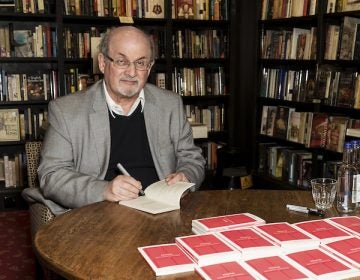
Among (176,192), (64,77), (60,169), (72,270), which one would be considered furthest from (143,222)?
(64,77)

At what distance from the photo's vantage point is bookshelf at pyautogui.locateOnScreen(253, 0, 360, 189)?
3475 mm

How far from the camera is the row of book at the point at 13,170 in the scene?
4.05 m

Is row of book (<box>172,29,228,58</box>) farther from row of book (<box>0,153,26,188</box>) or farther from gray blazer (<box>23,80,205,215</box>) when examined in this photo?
gray blazer (<box>23,80,205,215</box>)

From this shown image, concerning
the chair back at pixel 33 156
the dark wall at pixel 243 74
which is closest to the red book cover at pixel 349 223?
the chair back at pixel 33 156

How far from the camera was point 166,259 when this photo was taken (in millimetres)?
1136

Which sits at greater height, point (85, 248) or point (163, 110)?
point (163, 110)

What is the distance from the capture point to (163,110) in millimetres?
2213

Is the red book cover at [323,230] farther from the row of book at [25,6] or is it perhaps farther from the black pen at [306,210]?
the row of book at [25,6]

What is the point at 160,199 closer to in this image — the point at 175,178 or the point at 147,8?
the point at 175,178

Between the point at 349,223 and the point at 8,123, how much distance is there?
325cm

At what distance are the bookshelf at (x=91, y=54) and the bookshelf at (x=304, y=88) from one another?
41 centimetres

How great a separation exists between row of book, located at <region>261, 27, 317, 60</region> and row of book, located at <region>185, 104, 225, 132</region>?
660 millimetres

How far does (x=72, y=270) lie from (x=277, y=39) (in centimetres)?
344

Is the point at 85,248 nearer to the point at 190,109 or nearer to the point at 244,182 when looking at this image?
the point at 244,182
